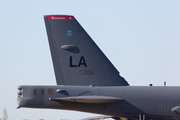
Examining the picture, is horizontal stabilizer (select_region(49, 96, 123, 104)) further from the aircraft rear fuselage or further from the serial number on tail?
the serial number on tail

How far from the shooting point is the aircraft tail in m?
15.7

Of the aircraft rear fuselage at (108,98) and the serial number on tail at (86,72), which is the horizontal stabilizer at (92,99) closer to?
the aircraft rear fuselage at (108,98)

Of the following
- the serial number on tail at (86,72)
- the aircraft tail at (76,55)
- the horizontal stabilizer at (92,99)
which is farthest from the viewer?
the serial number on tail at (86,72)

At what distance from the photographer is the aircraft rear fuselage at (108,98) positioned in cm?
1450

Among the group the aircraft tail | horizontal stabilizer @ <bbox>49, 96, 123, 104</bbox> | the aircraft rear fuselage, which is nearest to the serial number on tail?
the aircraft tail

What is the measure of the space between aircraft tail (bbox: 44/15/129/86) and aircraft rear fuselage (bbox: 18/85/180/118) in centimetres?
64

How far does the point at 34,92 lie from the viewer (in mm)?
14492

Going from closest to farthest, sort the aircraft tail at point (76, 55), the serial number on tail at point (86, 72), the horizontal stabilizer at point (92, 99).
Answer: the horizontal stabilizer at point (92, 99), the aircraft tail at point (76, 55), the serial number on tail at point (86, 72)

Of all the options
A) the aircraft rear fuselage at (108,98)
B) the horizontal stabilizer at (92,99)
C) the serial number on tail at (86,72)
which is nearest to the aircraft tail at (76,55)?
the serial number on tail at (86,72)

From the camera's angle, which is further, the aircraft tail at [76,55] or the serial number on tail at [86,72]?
the serial number on tail at [86,72]

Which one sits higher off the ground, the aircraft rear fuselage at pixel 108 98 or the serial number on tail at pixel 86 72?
the serial number on tail at pixel 86 72

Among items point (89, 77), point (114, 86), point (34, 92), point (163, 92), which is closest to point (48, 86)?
point (34, 92)

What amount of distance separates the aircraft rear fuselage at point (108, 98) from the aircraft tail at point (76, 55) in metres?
0.64

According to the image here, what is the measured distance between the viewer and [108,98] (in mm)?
14930
